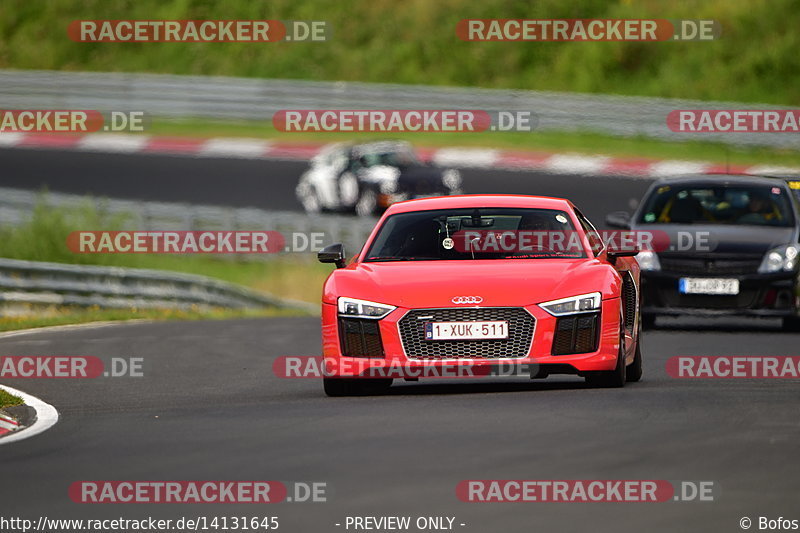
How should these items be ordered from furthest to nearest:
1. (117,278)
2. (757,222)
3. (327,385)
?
(117,278)
(757,222)
(327,385)

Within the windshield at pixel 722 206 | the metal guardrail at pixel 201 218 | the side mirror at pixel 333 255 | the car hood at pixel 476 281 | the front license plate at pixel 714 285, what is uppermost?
the metal guardrail at pixel 201 218

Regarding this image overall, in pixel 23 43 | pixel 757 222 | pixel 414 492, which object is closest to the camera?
pixel 414 492

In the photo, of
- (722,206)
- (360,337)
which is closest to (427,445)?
(360,337)

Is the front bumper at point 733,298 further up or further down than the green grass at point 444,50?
further down

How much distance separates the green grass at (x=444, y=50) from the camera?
43.3 meters

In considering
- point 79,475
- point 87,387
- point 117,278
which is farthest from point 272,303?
point 79,475

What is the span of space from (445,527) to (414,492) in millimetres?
730

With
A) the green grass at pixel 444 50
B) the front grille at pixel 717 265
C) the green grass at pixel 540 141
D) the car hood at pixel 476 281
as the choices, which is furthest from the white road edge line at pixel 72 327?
the green grass at pixel 444 50

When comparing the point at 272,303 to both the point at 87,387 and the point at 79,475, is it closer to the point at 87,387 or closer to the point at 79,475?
the point at 87,387

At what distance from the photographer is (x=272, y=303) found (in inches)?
1098

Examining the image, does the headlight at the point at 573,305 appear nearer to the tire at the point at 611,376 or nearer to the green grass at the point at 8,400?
the tire at the point at 611,376

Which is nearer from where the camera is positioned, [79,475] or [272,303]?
[79,475]

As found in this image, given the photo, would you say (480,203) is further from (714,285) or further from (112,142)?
(112,142)

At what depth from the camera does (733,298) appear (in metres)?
17.6
